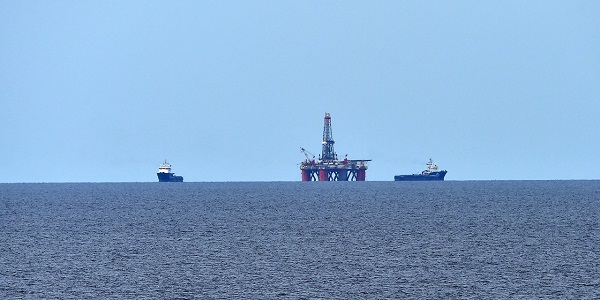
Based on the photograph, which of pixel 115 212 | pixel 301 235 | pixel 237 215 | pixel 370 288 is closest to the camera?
pixel 370 288

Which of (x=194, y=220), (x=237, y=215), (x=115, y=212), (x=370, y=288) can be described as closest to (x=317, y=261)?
(x=370, y=288)

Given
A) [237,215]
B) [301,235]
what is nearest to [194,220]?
[237,215]

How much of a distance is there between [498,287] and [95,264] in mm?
26870

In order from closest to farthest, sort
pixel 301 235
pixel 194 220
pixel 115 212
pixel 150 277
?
pixel 150 277 → pixel 301 235 → pixel 194 220 → pixel 115 212

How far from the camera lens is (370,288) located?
55.6 metres

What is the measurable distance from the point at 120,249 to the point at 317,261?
1777 cm

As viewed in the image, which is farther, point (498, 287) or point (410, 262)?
point (410, 262)

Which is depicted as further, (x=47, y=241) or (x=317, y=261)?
(x=47, y=241)

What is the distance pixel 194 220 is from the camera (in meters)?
115

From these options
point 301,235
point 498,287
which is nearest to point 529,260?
point 498,287

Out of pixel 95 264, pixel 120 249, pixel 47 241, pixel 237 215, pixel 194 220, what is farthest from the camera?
pixel 237 215

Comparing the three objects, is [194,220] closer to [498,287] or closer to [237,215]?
[237,215]

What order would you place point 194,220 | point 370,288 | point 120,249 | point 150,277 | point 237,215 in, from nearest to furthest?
point 370,288 < point 150,277 < point 120,249 < point 194,220 < point 237,215

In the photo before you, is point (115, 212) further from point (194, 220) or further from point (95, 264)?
point (95, 264)
